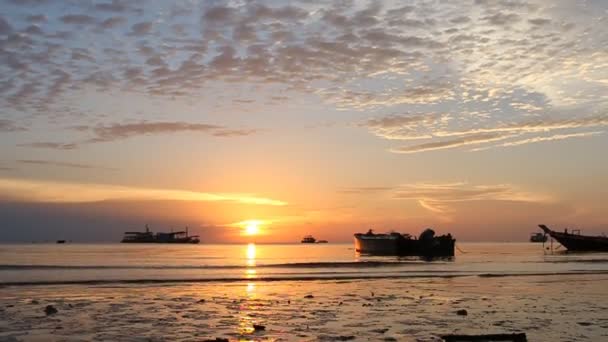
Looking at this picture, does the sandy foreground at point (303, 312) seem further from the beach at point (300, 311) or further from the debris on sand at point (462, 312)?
the debris on sand at point (462, 312)

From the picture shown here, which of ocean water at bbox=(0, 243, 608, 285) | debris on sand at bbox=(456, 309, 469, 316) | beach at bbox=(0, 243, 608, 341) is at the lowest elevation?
ocean water at bbox=(0, 243, 608, 285)

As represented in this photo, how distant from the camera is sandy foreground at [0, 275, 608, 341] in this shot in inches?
611

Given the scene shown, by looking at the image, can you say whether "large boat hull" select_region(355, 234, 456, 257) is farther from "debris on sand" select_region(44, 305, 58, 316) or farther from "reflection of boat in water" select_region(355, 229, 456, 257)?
"debris on sand" select_region(44, 305, 58, 316)

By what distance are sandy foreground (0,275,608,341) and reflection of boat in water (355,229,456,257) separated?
170 ft

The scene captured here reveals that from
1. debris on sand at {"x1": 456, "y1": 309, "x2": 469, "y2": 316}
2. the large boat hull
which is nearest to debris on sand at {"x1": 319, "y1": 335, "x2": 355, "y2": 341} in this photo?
debris on sand at {"x1": 456, "y1": 309, "x2": 469, "y2": 316}

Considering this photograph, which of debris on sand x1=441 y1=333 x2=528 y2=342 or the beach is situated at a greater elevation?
debris on sand x1=441 y1=333 x2=528 y2=342

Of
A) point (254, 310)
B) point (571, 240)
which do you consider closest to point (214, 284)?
point (254, 310)

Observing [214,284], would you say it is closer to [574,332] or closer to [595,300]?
[595,300]

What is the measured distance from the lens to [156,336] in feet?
49.8

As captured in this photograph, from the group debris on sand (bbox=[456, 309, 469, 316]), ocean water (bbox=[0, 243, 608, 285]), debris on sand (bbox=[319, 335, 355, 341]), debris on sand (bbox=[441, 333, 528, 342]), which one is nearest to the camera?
debris on sand (bbox=[441, 333, 528, 342])

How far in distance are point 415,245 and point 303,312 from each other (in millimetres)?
66719

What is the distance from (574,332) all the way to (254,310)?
10.1 m

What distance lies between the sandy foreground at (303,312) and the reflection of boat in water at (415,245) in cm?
5187

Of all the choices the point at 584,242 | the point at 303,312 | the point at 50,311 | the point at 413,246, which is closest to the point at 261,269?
the point at 303,312
